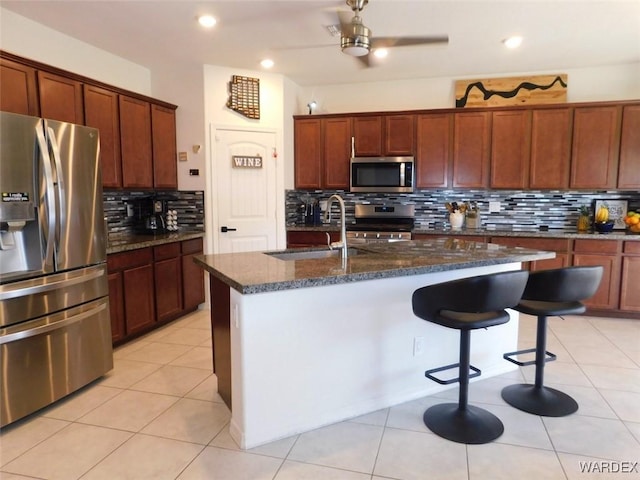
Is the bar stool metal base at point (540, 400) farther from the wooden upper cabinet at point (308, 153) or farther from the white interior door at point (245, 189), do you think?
the wooden upper cabinet at point (308, 153)

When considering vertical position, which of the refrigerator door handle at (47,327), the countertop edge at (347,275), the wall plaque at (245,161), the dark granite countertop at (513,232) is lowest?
the refrigerator door handle at (47,327)

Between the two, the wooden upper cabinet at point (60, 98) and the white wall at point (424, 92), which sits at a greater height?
the white wall at point (424, 92)

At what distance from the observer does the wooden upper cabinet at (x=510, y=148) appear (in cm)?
461

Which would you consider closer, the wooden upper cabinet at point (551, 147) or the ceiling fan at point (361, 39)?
the ceiling fan at point (361, 39)

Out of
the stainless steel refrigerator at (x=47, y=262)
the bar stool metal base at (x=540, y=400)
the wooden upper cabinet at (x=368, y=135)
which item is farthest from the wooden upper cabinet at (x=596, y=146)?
the stainless steel refrigerator at (x=47, y=262)

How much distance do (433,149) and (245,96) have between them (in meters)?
2.24

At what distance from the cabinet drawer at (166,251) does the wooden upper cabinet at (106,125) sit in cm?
68

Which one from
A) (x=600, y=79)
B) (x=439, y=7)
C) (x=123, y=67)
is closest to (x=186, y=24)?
(x=123, y=67)

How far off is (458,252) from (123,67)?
12.3 feet

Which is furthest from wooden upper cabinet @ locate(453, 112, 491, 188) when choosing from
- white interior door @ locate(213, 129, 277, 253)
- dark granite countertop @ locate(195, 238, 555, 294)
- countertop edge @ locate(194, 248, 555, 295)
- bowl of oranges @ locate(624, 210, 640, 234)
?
countertop edge @ locate(194, 248, 555, 295)

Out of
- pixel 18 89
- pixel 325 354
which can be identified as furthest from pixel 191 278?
pixel 325 354

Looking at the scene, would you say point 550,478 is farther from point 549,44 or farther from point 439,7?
Result: point 549,44

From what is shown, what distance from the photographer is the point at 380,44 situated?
2.67m

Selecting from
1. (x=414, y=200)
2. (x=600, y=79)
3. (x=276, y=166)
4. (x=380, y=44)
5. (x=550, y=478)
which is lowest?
(x=550, y=478)
